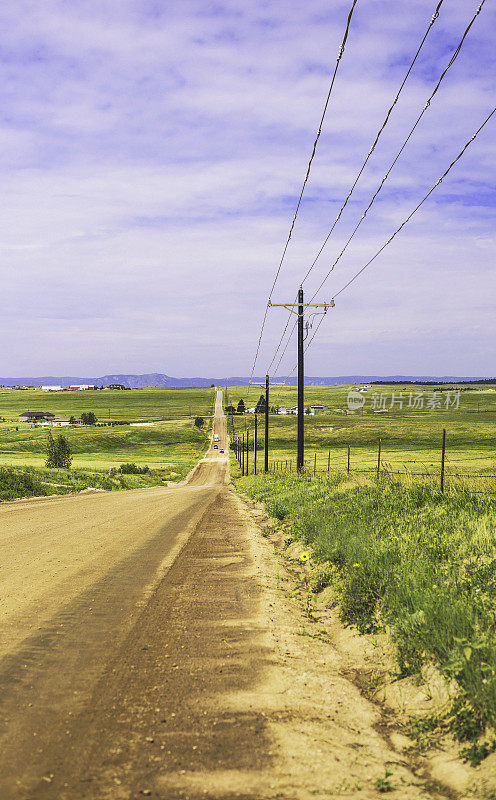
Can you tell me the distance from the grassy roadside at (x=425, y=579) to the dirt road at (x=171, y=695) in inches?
29.5

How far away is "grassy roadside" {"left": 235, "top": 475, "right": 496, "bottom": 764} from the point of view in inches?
189

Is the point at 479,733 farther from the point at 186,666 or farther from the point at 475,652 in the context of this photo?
the point at 186,666

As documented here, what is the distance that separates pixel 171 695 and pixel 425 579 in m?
3.57

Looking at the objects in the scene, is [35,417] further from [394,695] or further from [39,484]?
[394,695]

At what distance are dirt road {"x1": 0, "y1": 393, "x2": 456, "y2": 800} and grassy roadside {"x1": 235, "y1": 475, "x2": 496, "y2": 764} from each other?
750 millimetres

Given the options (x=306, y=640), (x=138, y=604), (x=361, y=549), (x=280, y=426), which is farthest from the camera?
(x=280, y=426)

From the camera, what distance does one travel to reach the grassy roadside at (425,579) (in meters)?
4.79

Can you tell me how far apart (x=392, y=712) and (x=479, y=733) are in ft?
3.30

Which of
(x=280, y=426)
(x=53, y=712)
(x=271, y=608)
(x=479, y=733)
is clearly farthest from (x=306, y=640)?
(x=280, y=426)

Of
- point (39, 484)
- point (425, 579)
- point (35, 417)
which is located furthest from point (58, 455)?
point (35, 417)

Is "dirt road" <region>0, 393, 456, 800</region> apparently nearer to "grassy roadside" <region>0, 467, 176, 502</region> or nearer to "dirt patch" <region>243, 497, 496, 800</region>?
"dirt patch" <region>243, 497, 496, 800</region>

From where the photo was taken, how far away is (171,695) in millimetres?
5141

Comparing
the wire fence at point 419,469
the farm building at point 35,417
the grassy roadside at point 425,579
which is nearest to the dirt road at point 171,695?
the grassy roadside at point 425,579

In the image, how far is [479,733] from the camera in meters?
4.38
